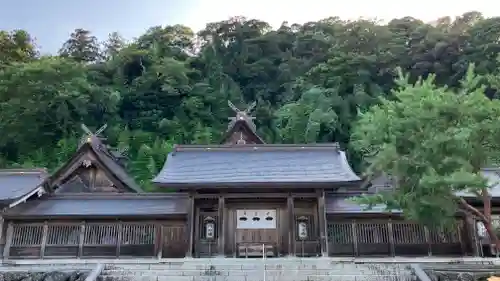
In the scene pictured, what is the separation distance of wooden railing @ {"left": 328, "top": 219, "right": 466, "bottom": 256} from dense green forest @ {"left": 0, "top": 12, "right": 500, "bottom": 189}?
16.1 meters

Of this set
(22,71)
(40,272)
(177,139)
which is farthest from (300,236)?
(22,71)

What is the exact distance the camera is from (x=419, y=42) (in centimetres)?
4166

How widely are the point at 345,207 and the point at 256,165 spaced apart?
3931 mm

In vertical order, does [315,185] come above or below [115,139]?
below

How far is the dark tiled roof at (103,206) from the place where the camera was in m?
18.4

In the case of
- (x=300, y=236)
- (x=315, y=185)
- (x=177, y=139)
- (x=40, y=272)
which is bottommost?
(x=40, y=272)

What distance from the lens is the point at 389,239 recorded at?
18125 mm

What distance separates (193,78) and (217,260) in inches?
1312

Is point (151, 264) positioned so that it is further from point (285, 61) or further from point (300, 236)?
point (285, 61)

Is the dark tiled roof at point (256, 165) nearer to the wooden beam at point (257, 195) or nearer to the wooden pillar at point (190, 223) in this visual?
the wooden beam at point (257, 195)

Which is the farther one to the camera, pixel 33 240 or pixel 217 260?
pixel 33 240

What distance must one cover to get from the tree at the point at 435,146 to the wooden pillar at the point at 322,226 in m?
3.98

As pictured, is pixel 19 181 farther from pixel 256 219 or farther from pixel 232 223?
pixel 256 219

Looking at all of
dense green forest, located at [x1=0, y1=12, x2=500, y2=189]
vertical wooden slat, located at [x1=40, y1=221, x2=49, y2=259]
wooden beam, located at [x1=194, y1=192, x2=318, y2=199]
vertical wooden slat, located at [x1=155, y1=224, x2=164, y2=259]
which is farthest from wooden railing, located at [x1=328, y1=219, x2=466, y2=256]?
dense green forest, located at [x1=0, y1=12, x2=500, y2=189]
